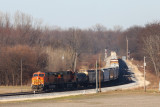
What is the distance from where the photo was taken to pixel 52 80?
53.5m

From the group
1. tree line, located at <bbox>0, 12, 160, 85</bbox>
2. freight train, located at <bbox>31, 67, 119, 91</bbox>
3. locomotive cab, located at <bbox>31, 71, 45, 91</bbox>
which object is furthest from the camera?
tree line, located at <bbox>0, 12, 160, 85</bbox>

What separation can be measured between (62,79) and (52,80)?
2.80 m

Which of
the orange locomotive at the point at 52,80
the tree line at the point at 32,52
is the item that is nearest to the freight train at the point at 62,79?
the orange locomotive at the point at 52,80

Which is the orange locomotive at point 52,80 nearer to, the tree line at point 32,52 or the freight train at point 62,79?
the freight train at point 62,79

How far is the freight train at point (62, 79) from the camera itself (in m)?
51.5

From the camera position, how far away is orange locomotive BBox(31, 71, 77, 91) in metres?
51.3

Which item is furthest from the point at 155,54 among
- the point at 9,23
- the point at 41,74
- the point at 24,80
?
the point at 9,23

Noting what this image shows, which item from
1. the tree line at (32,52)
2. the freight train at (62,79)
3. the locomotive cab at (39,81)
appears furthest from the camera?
the tree line at (32,52)

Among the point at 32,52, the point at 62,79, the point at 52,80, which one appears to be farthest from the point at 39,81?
the point at 32,52

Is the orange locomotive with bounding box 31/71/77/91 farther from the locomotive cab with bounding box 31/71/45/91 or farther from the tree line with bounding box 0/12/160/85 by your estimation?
the tree line with bounding box 0/12/160/85

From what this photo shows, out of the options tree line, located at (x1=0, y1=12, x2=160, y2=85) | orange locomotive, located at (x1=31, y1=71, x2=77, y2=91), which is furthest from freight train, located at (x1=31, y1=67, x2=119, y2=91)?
tree line, located at (x1=0, y1=12, x2=160, y2=85)

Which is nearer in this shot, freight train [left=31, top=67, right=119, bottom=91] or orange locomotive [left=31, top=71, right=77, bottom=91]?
orange locomotive [left=31, top=71, right=77, bottom=91]

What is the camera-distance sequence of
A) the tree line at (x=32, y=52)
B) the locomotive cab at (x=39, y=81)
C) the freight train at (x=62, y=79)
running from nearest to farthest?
the locomotive cab at (x=39, y=81) → the freight train at (x=62, y=79) → the tree line at (x=32, y=52)

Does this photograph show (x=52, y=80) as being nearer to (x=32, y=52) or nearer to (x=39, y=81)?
(x=39, y=81)
